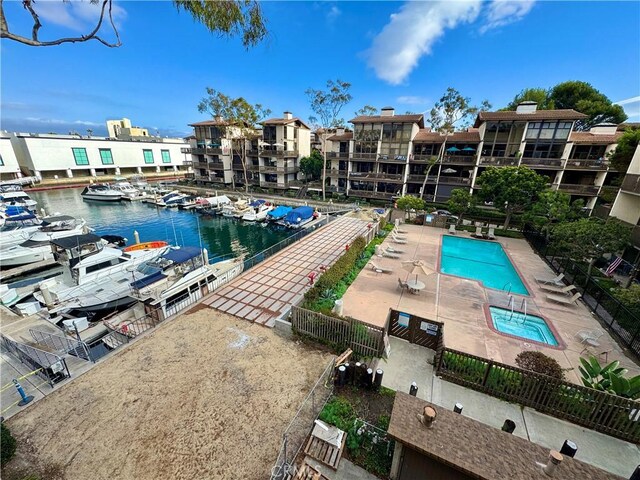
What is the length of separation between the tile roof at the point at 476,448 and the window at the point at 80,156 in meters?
76.5

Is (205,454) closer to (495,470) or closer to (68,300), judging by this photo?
(495,470)

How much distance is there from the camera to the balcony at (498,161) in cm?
3125

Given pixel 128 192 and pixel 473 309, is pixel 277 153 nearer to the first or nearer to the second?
pixel 128 192

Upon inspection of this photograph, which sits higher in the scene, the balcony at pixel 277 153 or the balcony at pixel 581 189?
the balcony at pixel 277 153

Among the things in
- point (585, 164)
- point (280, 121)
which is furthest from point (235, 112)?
point (585, 164)

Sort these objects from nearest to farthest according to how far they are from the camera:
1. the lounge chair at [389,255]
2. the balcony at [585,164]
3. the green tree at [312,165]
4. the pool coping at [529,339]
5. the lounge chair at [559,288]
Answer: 1. the pool coping at [529,339]
2. the lounge chair at [559,288]
3. the lounge chair at [389,255]
4. the balcony at [585,164]
5. the green tree at [312,165]

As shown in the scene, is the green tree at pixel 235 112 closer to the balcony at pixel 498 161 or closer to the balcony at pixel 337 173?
the balcony at pixel 337 173

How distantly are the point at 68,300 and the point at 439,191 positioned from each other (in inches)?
1559

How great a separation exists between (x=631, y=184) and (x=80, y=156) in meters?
84.5

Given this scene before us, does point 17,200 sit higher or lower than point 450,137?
lower

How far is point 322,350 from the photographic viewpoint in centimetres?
1027

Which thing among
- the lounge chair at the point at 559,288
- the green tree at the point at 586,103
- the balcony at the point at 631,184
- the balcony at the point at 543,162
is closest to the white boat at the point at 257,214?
the lounge chair at the point at 559,288

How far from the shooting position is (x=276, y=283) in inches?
604

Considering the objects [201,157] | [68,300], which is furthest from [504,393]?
[201,157]
